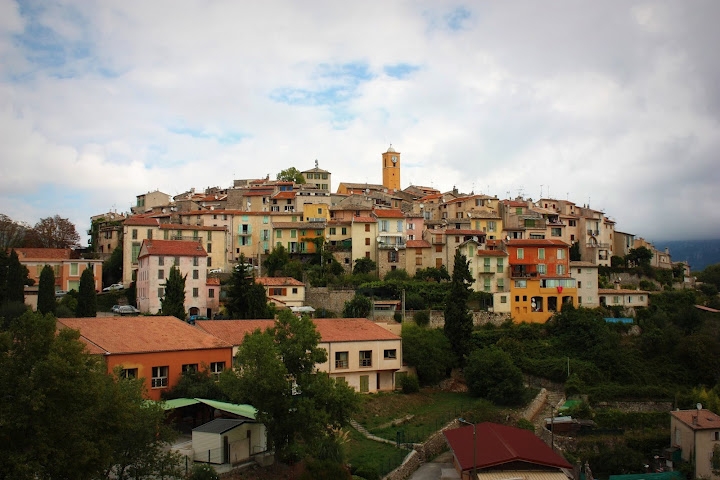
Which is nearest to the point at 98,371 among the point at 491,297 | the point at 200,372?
the point at 200,372

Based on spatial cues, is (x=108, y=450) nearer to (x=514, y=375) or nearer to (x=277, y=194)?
(x=514, y=375)

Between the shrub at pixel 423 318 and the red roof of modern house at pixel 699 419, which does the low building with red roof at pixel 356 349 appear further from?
the red roof of modern house at pixel 699 419

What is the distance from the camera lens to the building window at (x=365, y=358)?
132 feet

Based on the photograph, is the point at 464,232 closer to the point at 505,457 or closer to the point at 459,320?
the point at 459,320

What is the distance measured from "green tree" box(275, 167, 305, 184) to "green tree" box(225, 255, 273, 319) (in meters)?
38.2

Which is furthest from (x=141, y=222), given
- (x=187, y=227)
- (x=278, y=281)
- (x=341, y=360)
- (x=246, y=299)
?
(x=341, y=360)

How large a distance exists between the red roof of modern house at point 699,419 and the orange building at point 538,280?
61.0 feet

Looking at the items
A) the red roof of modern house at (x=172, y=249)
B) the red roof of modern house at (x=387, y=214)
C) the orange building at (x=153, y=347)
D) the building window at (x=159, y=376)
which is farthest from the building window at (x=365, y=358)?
the red roof of modern house at (x=387, y=214)

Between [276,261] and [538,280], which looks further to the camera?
[276,261]

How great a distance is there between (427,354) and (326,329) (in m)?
6.44

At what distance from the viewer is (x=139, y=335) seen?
110 feet

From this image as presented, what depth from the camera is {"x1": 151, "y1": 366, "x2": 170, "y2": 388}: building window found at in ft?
106

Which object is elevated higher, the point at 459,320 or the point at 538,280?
the point at 538,280

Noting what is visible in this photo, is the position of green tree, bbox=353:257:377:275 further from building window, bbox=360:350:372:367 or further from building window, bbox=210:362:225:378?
building window, bbox=210:362:225:378
